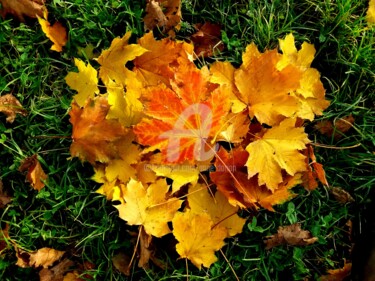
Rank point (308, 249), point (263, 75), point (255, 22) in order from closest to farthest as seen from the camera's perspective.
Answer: point (263, 75), point (308, 249), point (255, 22)

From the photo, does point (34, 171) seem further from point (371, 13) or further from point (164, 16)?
point (371, 13)

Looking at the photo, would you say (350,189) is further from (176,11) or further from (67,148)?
(67,148)

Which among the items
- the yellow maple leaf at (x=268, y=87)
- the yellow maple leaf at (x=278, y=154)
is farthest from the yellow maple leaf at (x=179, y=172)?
the yellow maple leaf at (x=268, y=87)

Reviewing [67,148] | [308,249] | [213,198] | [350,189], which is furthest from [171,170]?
[350,189]

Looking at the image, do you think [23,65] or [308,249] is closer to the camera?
→ [308,249]

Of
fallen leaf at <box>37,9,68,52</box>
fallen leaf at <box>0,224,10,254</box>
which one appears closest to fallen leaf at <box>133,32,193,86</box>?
fallen leaf at <box>37,9,68,52</box>

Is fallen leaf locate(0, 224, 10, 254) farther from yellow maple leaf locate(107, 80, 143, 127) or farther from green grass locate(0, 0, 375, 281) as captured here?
yellow maple leaf locate(107, 80, 143, 127)
